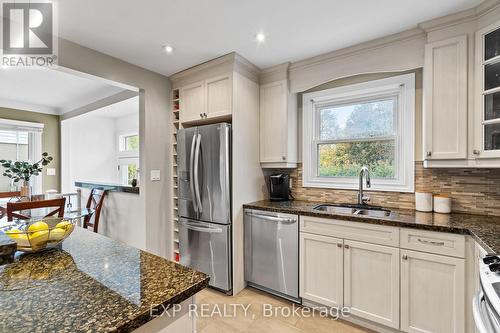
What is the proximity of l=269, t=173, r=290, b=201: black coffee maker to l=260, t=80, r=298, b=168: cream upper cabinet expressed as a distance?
0.14 m

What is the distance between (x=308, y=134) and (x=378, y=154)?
77cm

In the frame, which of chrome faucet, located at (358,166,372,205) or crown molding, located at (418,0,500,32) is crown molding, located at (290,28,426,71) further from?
chrome faucet, located at (358,166,372,205)

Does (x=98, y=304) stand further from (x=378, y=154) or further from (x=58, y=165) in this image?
(x=58, y=165)

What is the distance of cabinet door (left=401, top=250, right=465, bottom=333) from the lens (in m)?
1.59

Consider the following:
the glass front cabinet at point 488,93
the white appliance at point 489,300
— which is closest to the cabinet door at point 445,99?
the glass front cabinet at point 488,93

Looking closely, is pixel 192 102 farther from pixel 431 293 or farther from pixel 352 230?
pixel 431 293

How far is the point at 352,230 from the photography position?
6.44 ft

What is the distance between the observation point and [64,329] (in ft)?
1.93

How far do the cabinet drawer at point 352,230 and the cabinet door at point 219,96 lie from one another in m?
1.37

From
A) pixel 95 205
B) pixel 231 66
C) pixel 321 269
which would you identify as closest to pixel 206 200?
pixel 321 269

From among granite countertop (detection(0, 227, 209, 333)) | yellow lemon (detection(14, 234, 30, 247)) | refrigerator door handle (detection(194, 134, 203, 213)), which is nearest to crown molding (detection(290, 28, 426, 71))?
refrigerator door handle (detection(194, 134, 203, 213))

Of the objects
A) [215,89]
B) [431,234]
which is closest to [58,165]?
[215,89]

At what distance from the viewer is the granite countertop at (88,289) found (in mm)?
624

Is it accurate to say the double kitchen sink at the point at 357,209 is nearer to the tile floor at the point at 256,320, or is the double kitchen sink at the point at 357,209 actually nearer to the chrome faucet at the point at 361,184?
the chrome faucet at the point at 361,184
